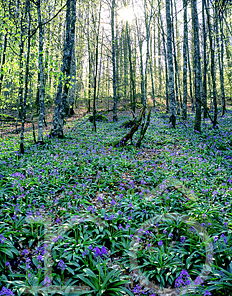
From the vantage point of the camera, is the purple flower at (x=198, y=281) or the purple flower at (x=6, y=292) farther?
the purple flower at (x=198, y=281)

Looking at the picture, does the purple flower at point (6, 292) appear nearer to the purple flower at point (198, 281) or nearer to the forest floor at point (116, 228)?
the forest floor at point (116, 228)

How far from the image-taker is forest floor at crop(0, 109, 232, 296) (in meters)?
2.93

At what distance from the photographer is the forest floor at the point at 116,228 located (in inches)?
115

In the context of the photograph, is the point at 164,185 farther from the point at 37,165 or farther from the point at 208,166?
the point at 37,165

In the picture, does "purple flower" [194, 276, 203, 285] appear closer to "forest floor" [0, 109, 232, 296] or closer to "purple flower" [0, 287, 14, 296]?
"forest floor" [0, 109, 232, 296]

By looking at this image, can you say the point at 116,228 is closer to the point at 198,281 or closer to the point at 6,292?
the point at 198,281

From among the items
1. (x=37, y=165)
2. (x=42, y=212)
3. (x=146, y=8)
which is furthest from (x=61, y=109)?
(x=146, y=8)

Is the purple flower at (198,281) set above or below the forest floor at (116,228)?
below

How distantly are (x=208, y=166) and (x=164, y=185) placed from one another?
238 centimetres

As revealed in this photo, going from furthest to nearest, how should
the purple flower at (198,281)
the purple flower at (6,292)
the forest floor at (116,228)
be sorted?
the forest floor at (116,228), the purple flower at (198,281), the purple flower at (6,292)

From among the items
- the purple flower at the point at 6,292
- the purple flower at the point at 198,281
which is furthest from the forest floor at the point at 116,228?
the purple flower at the point at 6,292

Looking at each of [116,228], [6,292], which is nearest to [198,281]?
[116,228]

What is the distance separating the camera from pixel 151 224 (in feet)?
13.6

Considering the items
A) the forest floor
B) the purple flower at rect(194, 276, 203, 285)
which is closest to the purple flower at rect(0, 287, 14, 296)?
the forest floor
